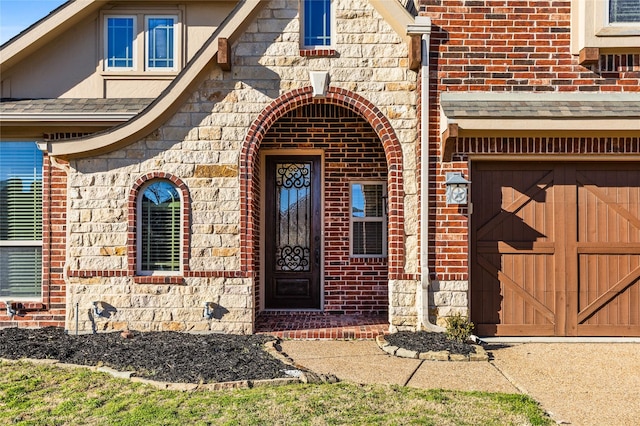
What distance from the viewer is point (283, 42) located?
24.0ft

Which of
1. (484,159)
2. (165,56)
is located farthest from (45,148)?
(484,159)

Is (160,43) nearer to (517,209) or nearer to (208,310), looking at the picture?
(208,310)

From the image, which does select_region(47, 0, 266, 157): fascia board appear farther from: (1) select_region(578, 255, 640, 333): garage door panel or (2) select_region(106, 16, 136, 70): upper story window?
(1) select_region(578, 255, 640, 333): garage door panel

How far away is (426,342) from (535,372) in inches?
53.2

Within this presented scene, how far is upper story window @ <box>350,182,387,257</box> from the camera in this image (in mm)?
8773

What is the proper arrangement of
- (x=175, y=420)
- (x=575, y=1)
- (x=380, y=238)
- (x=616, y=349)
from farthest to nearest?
(x=380, y=238), (x=575, y=1), (x=616, y=349), (x=175, y=420)

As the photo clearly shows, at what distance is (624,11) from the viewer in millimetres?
7020

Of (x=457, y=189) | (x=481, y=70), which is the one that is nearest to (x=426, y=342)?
(x=457, y=189)

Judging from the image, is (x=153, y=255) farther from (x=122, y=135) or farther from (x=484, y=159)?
(x=484, y=159)

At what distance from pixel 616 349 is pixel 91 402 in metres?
6.13

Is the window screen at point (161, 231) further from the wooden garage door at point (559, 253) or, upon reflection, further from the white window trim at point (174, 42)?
the wooden garage door at point (559, 253)

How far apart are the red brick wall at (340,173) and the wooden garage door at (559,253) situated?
209 cm

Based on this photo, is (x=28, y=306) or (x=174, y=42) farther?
(x=174, y=42)

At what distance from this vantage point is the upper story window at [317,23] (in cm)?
749
